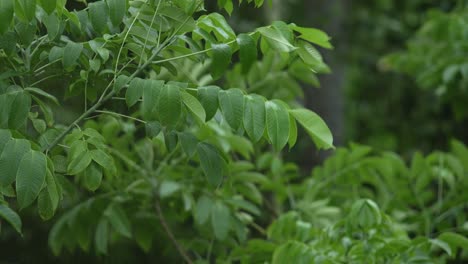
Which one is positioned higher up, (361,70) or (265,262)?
(265,262)

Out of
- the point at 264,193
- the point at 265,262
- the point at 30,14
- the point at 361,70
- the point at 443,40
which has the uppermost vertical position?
the point at 30,14

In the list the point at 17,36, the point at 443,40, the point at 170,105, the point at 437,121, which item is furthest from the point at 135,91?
the point at 437,121

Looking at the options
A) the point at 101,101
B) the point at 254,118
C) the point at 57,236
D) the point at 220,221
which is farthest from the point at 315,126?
the point at 57,236

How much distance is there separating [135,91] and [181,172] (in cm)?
116

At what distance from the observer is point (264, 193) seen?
→ 11.9 feet

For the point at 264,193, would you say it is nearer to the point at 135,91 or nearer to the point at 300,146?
the point at 300,146

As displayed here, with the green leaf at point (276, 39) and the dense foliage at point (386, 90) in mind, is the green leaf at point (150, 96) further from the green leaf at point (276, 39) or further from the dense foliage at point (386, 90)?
the dense foliage at point (386, 90)

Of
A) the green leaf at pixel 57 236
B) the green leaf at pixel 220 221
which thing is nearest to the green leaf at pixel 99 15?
the green leaf at pixel 220 221

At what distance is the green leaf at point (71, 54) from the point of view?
5.55 ft

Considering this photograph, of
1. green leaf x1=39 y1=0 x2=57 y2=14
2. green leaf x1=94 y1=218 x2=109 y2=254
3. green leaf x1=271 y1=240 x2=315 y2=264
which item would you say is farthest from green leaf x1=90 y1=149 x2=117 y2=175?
green leaf x1=94 y1=218 x2=109 y2=254

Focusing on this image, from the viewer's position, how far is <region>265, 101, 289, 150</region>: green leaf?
63.5 inches

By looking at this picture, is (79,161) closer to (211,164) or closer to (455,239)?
(211,164)

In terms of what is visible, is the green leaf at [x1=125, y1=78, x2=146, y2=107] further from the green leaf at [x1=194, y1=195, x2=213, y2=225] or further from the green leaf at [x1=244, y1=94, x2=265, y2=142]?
the green leaf at [x1=194, y1=195, x2=213, y2=225]

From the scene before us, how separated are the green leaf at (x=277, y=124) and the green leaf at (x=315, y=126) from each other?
54 millimetres
